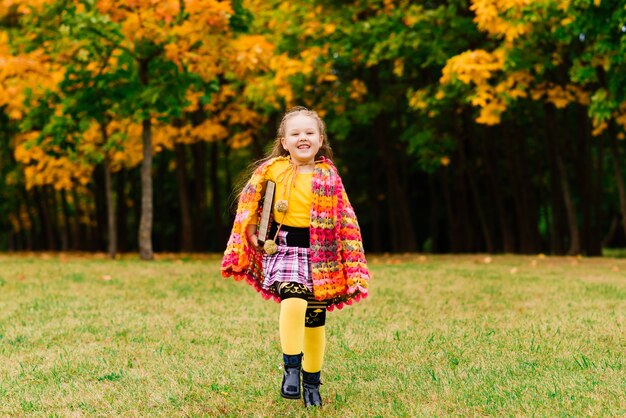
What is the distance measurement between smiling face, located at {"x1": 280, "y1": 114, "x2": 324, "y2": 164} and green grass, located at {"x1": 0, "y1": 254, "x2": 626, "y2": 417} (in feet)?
5.18

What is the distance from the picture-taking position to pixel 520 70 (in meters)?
13.8

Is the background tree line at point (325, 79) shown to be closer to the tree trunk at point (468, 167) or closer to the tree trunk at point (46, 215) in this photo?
the tree trunk at point (468, 167)

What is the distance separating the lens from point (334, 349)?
6262mm

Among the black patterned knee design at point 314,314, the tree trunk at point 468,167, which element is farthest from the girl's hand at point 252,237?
the tree trunk at point 468,167

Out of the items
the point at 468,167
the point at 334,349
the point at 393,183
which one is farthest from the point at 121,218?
the point at 334,349

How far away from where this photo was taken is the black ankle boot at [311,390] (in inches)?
180

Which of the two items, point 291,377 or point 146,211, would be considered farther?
point 146,211

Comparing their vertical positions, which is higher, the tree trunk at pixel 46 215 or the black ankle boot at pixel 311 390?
the tree trunk at pixel 46 215

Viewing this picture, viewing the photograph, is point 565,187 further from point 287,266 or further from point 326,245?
point 287,266

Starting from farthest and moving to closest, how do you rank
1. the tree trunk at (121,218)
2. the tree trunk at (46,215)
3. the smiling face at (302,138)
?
the tree trunk at (46,215), the tree trunk at (121,218), the smiling face at (302,138)

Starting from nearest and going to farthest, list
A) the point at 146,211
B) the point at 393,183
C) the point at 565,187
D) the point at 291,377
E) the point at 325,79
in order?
the point at 291,377, the point at 146,211, the point at 565,187, the point at 325,79, the point at 393,183

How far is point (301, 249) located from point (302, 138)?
2.34 ft

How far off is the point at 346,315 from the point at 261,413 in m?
3.65

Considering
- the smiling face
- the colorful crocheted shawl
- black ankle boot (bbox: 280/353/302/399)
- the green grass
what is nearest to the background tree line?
the green grass
